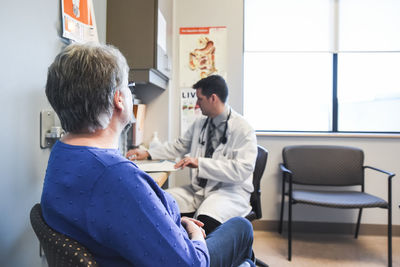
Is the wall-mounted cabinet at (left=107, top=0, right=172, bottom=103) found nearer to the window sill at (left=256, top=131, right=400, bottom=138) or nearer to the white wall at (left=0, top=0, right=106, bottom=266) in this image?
the white wall at (left=0, top=0, right=106, bottom=266)

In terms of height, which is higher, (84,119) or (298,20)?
(298,20)

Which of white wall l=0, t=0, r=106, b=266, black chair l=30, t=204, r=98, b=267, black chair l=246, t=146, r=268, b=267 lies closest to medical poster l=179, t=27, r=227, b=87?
black chair l=246, t=146, r=268, b=267

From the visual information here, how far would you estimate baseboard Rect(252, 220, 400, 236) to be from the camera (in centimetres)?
266

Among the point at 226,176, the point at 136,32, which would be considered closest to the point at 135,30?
the point at 136,32

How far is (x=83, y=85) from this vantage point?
687 mm

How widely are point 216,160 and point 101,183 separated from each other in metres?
1.14

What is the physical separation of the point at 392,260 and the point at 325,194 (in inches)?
25.9

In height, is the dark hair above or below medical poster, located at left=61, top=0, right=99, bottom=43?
below

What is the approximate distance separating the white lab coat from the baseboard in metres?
1.11

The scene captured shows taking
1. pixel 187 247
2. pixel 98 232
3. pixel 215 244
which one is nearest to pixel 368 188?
pixel 215 244

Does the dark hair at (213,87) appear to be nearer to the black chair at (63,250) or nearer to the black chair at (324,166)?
the black chair at (324,166)

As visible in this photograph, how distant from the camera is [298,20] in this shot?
108 inches

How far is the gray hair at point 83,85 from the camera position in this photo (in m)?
0.69

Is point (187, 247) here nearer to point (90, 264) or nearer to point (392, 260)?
point (90, 264)
